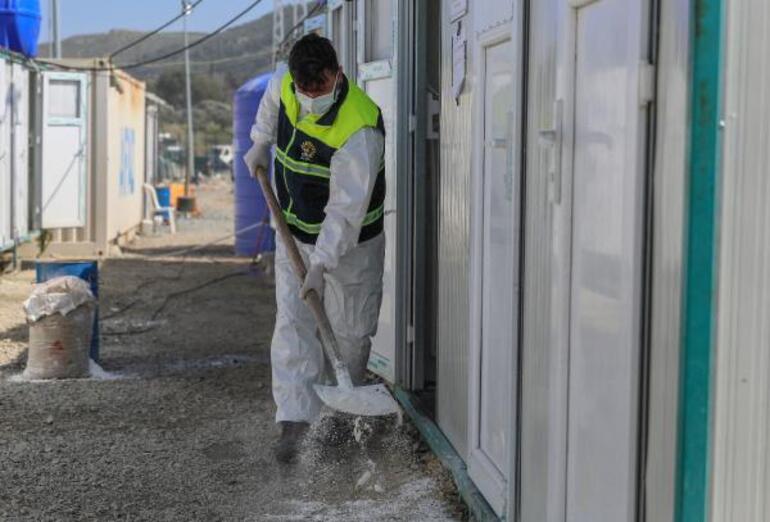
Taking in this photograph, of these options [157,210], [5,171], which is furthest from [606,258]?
[157,210]

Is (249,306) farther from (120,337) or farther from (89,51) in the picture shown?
(89,51)

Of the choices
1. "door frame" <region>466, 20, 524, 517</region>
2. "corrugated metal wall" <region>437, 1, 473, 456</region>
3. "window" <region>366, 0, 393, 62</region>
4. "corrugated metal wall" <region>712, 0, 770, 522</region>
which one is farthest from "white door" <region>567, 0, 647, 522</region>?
"window" <region>366, 0, 393, 62</region>

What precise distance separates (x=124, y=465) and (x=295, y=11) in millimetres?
9853

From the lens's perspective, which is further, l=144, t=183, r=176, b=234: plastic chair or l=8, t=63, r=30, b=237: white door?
l=144, t=183, r=176, b=234: plastic chair

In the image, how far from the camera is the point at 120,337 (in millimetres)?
9516

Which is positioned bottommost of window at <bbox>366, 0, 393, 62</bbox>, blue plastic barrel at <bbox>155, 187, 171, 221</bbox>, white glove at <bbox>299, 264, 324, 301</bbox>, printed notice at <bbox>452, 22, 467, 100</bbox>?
white glove at <bbox>299, 264, 324, 301</bbox>

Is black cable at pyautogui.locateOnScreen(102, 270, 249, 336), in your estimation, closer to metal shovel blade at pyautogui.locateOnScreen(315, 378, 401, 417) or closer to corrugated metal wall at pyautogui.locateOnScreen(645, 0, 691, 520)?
metal shovel blade at pyautogui.locateOnScreen(315, 378, 401, 417)

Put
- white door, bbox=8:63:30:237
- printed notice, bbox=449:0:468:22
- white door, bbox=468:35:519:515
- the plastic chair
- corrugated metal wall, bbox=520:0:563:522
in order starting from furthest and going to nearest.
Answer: the plastic chair, white door, bbox=8:63:30:237, printed notice, bbox=449:0:468:22, white door, bbox=468:35:519:515, corrugated metal wall, bbox=520:0:563:522

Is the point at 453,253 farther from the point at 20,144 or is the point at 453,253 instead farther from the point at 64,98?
the point at 64,98

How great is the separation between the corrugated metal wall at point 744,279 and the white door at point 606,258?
392mm

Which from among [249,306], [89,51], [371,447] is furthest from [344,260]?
[89,51]

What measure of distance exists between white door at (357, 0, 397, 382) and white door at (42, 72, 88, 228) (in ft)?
28.0

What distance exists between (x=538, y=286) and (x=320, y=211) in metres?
2.30

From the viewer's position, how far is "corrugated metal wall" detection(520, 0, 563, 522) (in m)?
3.39
